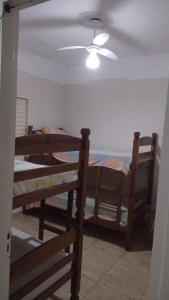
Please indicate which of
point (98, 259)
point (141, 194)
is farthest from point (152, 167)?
point (98, 259)

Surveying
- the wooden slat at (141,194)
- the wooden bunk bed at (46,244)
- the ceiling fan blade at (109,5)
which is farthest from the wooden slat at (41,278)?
the ceiling fan blade at (109,5)

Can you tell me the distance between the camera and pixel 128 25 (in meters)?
2.38

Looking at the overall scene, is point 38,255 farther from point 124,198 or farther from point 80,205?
point 124,198

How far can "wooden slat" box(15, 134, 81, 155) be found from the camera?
110 centimetres

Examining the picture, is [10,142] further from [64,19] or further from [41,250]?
[64,19]

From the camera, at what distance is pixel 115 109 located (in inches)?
145

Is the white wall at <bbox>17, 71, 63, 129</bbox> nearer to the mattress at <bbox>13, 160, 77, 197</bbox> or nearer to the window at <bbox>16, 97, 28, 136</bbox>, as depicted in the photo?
the window at <bbox>16, 97, 28, 136</bbox>

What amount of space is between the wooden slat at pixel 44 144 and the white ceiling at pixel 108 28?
1.41 m

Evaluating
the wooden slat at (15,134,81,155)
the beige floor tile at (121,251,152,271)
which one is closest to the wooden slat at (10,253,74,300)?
the wooden slat at (15,134,81,155)

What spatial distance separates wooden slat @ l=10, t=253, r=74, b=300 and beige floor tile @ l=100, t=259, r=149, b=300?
0.66 meters

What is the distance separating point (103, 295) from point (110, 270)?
0.34 m

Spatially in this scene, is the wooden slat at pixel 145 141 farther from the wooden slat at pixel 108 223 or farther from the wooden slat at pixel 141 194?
the wooden slat at pixel 108 223

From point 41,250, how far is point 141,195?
2.02 meters

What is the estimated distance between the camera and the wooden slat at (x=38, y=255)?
1140mm
